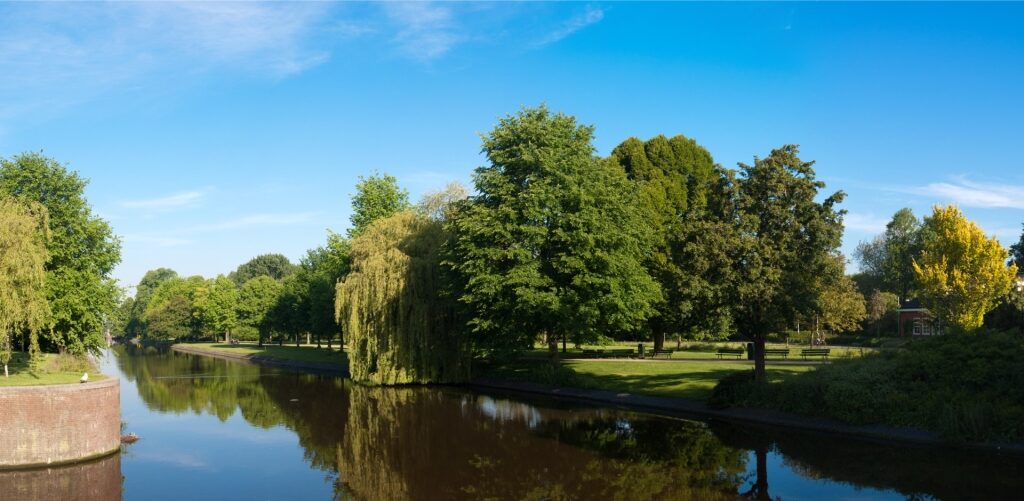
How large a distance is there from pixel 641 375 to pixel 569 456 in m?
17.8

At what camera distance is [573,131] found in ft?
140

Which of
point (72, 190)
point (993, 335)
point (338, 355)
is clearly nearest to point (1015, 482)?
point (993, 335)

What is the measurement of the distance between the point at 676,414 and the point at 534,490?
14110 mm

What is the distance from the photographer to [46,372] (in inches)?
1142

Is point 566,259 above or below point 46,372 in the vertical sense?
above

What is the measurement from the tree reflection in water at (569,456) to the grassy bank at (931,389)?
5.77ft

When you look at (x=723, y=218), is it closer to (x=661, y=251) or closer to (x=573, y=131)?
Result: (x=573, y=131)

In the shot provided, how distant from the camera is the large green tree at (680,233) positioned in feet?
94.2

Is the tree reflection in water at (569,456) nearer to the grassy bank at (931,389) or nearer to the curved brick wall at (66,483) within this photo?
the grassy bank at (931,389)

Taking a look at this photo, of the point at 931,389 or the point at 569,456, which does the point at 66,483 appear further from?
the point at 931,389

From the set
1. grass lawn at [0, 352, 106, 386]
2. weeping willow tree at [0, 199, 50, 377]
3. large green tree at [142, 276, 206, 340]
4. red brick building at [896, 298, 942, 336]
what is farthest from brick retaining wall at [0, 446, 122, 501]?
large green tree at [142, 276, 206, 340]

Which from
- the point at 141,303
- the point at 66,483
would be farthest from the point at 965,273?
the point at 141,303

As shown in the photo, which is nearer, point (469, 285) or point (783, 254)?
point (783, 254)

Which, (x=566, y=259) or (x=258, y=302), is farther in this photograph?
(x=258, y=302)
